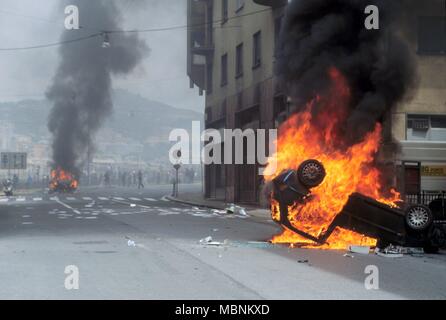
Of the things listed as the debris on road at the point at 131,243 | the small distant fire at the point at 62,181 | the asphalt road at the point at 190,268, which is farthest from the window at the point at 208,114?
the debris on road at the point at 131,243

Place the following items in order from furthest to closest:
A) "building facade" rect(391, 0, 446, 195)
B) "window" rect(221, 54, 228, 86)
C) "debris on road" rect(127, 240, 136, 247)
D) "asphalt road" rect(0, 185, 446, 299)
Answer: "window" rect(221, 54, 228, 86)
"building facade" rect(391, 0, 446, 195)
"debris on road" rect(127, 240, 136, 247)
"asphalt road" rect(0, 185, 446, 299)

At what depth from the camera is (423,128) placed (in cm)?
1856

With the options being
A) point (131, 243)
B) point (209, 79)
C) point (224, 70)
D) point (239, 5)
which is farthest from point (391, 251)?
point (209, 79)

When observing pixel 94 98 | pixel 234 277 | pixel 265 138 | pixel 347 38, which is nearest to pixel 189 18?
pixel 265 138

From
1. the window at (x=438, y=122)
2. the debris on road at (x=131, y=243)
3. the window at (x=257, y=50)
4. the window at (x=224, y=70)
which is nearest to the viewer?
the debris on road at (x=131, y=243)

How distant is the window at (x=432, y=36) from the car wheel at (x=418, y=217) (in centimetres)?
961

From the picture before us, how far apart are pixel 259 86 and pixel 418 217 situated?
15.8m

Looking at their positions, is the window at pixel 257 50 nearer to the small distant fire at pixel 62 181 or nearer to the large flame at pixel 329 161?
the large flame at pixel 329 161

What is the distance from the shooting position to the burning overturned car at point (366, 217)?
987 cm

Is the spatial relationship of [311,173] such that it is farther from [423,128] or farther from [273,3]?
[273,3]

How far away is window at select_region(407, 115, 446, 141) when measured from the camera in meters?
18.5

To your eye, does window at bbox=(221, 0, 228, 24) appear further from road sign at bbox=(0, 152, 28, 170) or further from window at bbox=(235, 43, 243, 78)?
road sign at bbox=(0, 152, 28, 170)

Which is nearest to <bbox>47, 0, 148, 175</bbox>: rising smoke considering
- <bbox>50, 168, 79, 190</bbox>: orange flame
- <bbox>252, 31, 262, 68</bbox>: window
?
<bbox>50, 168, 79, 190</bbox>: orange flame
